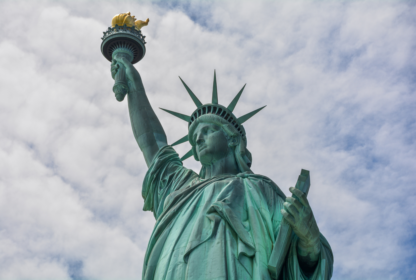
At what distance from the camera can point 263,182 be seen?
10836 mm

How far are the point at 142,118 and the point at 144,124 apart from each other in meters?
0.17

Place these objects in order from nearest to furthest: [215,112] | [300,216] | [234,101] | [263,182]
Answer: [300,216]
[263,182]
[215,112]
[234,101]

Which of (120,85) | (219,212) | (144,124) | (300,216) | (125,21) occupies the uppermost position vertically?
(125,21)

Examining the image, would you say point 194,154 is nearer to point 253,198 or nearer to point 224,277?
point 253,198

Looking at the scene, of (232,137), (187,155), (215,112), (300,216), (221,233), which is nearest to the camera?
(300,216)

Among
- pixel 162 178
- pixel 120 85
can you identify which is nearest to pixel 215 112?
pixel 162 178

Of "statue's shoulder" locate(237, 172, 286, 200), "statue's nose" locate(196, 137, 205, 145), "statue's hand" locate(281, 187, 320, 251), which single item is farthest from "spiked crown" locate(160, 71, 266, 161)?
"statue's hand" locate(281, 187, 320, 251)

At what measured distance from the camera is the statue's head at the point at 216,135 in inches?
456

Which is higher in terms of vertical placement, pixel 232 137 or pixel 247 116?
pixel 247 116

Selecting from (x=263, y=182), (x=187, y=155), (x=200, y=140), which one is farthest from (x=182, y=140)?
(x=263, y=182)

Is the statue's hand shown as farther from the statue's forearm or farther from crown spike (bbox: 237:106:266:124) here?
the statue's forearm

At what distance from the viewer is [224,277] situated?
8.63m

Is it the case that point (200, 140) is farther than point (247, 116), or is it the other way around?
point (247, 116)

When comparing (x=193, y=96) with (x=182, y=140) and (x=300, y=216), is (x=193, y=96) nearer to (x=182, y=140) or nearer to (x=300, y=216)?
(x=182, y=140)
